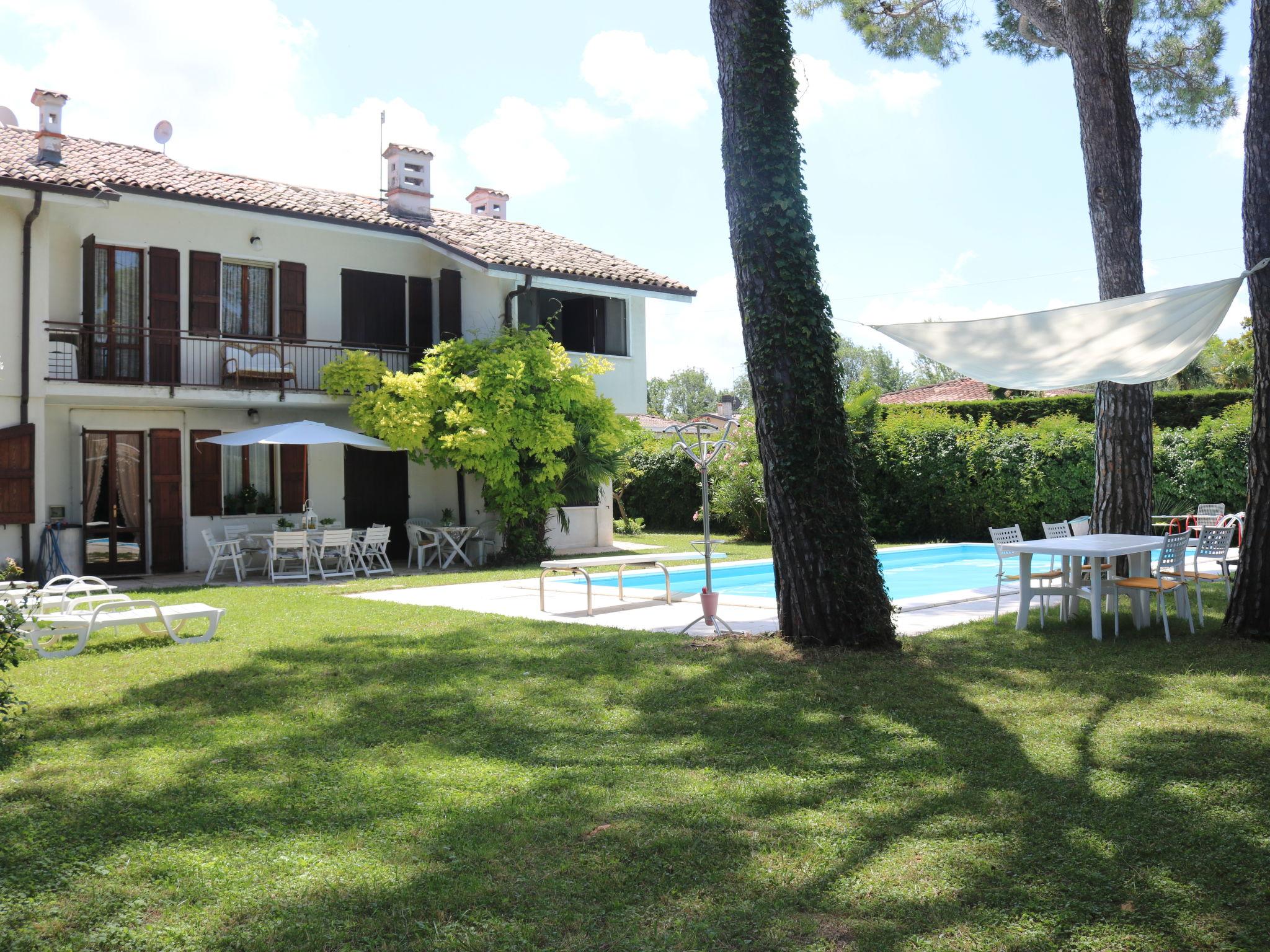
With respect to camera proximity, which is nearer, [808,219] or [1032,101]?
[808,219]

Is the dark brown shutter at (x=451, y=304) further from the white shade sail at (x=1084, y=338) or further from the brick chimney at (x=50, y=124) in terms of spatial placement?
the white shade sail at (x=1084, y=338)

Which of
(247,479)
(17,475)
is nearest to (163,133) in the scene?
(247,479)

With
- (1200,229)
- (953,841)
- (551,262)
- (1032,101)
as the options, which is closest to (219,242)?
(551,262)

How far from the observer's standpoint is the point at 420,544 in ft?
50.1

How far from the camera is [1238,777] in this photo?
4.22 m

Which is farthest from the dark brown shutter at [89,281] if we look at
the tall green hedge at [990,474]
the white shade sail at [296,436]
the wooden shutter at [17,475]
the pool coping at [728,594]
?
the tall green hedge at [990,474]

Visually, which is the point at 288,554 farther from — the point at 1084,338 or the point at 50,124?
the point at 1084,338

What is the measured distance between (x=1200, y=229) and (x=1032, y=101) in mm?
23322

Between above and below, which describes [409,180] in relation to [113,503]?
above

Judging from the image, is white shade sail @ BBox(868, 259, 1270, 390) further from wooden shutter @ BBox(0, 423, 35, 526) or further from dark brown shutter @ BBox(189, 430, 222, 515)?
dark brown shutter @ BBox(189, 430, 222, 515)

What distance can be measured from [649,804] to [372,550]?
1093 cm

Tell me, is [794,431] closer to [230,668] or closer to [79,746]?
[230,668]

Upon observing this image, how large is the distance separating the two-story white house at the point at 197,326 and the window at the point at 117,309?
0.03 m

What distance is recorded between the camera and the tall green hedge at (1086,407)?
22500 mm
